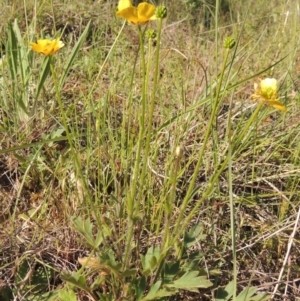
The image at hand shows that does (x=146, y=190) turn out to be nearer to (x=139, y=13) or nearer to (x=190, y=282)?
(x=190, y=282)

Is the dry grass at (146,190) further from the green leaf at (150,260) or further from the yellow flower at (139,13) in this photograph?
the yellow flower at (139,13)

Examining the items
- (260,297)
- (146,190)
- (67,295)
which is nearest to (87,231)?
(67,295)

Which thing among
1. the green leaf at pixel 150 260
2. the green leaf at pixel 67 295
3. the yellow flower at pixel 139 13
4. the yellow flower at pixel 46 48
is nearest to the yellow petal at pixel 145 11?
the yellow flower at pixel 139 13

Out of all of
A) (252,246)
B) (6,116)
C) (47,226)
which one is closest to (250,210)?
(252,246)

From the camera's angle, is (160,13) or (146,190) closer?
(160,13)

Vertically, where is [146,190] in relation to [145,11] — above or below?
below

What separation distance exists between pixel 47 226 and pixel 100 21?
133cm

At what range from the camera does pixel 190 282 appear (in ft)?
2.75

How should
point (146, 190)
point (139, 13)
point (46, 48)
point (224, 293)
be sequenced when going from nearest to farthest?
point (139, 13), point (46, 48), point (224, 293), point (146, 190)

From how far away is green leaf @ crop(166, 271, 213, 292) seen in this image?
83cm

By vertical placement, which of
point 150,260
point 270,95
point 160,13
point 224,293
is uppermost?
point 160,13

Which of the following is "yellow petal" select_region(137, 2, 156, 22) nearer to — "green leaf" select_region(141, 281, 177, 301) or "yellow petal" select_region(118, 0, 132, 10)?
"yellow petal" select_region(118, 0, 132, 10)

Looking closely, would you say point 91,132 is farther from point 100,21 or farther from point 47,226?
point 100,21

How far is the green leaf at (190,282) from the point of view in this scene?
827 mm
